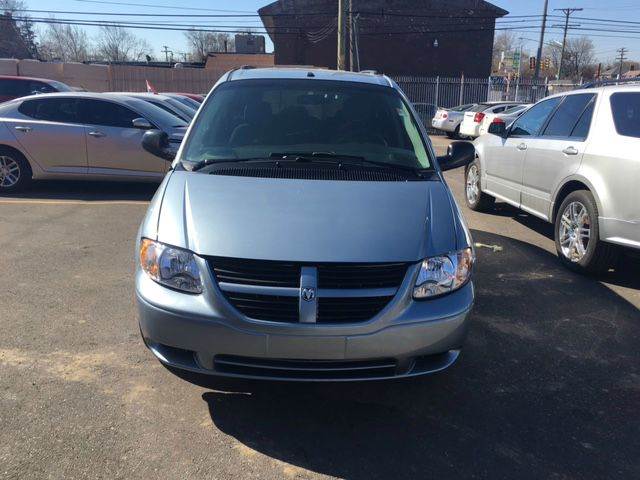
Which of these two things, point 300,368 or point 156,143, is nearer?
point 300,368

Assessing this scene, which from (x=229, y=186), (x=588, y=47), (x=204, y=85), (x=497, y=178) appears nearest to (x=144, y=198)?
(x=497, y=178)

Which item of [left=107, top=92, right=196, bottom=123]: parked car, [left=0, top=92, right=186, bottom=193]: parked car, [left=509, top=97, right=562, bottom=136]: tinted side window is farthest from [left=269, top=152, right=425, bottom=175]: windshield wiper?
[left=107, top=92, right=196, bottom=123]: parked car

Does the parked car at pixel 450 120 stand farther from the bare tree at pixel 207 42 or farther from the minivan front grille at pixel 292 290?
the bare tree at pixel 207 42

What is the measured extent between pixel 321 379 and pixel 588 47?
10295 centimetres

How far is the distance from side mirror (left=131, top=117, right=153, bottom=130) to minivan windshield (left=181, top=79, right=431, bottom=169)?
14.6 ft

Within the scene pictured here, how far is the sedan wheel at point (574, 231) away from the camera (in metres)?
5.36

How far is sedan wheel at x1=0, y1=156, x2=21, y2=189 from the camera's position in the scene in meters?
8.60

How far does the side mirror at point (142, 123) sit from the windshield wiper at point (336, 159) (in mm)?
5246

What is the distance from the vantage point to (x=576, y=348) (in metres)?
3.92

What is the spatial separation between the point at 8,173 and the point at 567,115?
794 centimetres

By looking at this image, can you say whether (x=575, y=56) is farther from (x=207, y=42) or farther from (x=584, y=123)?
(x=584, y=123)

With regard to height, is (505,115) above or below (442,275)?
above

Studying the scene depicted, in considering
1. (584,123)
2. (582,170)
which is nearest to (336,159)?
(582,170)

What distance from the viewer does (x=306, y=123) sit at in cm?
410
